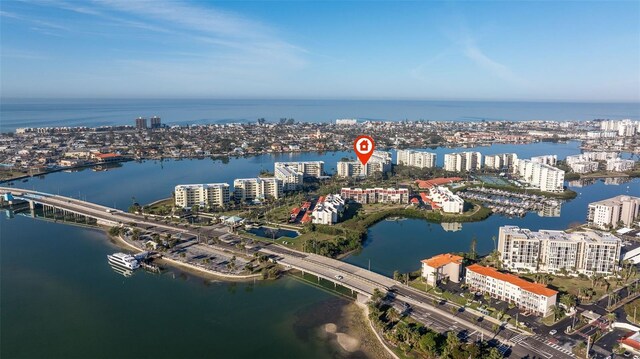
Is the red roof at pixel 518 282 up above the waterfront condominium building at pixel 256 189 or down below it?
below

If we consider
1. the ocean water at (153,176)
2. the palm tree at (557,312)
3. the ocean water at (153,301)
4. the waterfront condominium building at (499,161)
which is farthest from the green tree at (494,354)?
the waterfront condominium building at (499,161)

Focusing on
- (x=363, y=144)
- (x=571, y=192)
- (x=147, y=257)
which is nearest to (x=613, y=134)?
(x=571, y=192)

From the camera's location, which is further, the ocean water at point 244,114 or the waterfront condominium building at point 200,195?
the ocean water at point 244,114

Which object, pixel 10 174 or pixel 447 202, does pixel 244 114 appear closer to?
pixel 10 174

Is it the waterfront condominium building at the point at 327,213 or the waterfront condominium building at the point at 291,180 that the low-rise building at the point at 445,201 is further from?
the waterfront condominium building at the point at 291,180

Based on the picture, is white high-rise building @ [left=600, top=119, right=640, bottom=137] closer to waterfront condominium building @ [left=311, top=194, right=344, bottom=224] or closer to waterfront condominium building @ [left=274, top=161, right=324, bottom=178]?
waterfront condominium building @ [left=274, top=161, right=324, bottom=178]

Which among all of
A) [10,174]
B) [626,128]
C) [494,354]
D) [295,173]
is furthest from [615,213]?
[626,128]

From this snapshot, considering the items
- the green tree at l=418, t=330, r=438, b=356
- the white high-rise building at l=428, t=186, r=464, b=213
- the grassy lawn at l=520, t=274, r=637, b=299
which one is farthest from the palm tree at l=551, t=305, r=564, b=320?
the white high-rise building at l=428, t=186, r=464, b=213
